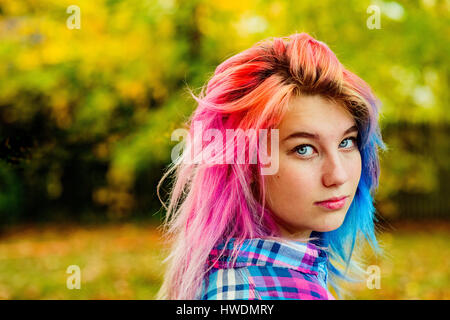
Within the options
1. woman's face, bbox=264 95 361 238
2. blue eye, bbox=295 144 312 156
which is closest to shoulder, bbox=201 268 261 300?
woman's face, bbox=264 95 361 238

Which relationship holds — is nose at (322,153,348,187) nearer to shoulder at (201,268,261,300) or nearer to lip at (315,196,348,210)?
lip at (315,196,348,210)

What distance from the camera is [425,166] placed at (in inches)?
253

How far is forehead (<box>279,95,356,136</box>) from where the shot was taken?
1122 millimetres

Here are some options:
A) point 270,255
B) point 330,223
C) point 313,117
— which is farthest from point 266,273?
point 313,117

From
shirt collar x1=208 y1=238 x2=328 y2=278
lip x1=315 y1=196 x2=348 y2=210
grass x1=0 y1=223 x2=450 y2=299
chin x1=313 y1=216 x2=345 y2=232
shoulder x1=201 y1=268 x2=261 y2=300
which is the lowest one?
grass x1=0 y1=223 x2=450 y2=299

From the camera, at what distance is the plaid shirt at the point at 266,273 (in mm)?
1086

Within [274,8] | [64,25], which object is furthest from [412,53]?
[64,25]

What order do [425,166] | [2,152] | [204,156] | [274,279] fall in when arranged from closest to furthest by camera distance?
[274,279] < [204,156] < [2,152] < [425,166]

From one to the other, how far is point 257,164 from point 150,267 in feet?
14.4

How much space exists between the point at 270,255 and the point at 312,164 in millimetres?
229

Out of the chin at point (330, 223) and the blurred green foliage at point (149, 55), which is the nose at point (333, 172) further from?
the blurred green foliage at point (149, 55)

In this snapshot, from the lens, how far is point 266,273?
1111mm

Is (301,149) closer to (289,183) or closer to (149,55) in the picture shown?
(289,183)

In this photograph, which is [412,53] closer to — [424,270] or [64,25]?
[424,270]
